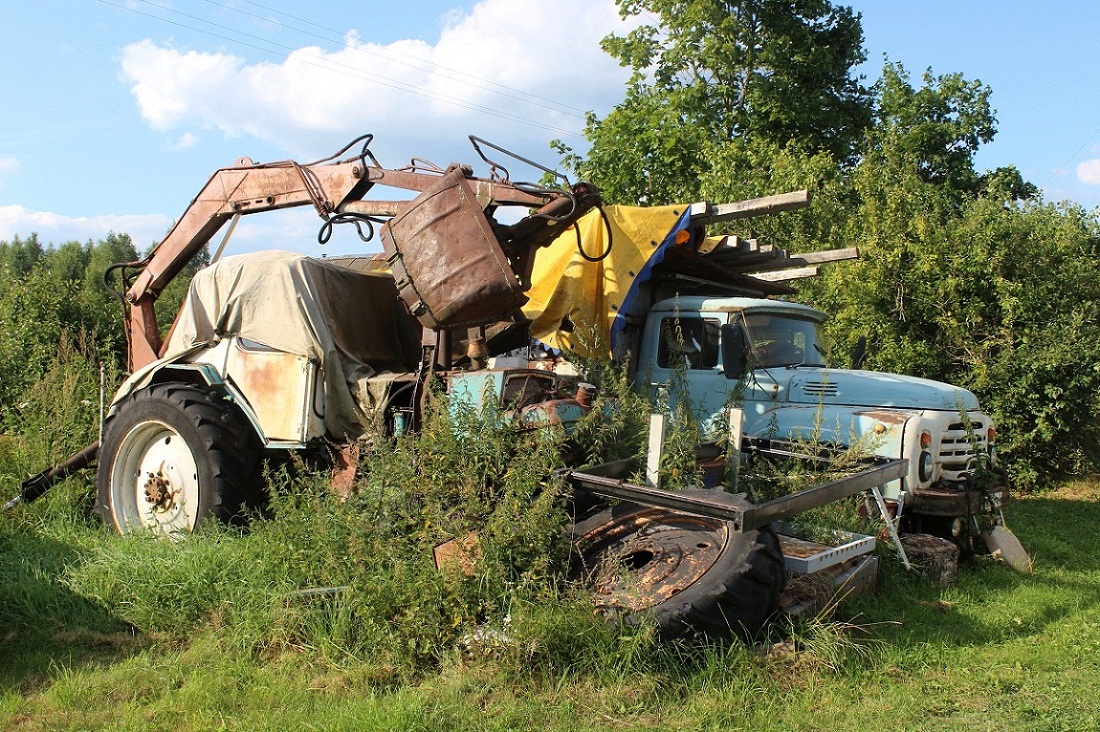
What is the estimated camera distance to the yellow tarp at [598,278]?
7152 mm

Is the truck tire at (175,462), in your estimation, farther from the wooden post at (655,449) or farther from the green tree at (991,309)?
the green tree at (991,309)

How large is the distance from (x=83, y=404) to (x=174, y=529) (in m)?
3.47

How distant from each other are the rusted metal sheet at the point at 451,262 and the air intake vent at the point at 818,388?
2839 mm

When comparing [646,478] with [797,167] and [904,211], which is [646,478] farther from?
[797,167]

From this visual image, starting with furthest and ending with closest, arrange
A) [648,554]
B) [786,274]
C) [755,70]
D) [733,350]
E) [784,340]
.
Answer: [755,70] → [786,274] → [784,340] → [733,350] → [648,554]

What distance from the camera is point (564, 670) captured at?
4.24 m

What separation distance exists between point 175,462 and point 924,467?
619 cm

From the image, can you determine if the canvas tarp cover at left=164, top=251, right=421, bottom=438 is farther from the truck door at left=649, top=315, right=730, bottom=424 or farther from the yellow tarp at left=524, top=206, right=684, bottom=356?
the truck door at left=649, top=315, right=730, bottom=424

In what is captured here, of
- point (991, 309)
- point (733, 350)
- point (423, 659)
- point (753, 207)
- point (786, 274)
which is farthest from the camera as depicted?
point (991, 309)

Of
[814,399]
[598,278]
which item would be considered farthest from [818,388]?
[598,278]

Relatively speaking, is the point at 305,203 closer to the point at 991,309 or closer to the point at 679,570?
the point at 679,570

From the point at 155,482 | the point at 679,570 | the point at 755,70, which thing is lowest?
the point at 679,570

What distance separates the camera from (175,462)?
284 inches

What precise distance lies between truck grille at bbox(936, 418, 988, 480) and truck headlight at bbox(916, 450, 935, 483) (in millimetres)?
145
